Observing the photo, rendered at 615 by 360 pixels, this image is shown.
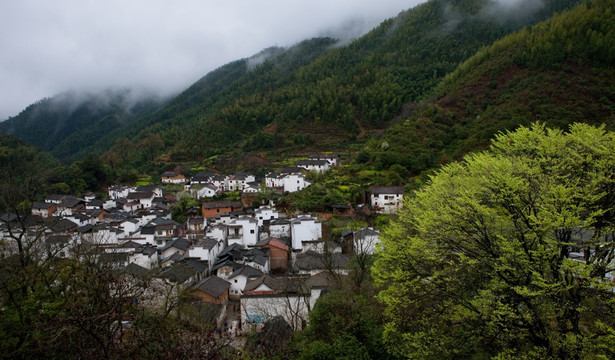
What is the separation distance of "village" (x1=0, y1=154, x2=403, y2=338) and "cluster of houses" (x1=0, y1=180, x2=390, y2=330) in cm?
7

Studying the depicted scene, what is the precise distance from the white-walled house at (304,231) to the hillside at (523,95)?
1627cm

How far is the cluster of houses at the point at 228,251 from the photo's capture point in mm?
16516

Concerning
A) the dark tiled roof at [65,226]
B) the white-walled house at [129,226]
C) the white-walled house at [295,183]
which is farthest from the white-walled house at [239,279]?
the dark tiled roof at [65,226]

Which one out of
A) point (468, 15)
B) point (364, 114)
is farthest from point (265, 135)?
point (468, 15)

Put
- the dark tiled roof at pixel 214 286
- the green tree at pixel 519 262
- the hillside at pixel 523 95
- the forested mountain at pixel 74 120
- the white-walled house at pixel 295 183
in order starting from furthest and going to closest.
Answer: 1. the forested mountain at pixel 74 120
2. the white-walled house at pixel 295 183
3. the hillside at pixel 523 95
4. the dark tiled roof at pixel 214 286
5. the green tree at pixel 519 262

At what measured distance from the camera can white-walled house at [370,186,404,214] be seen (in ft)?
106

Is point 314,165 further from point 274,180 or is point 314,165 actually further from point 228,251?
point 228,251

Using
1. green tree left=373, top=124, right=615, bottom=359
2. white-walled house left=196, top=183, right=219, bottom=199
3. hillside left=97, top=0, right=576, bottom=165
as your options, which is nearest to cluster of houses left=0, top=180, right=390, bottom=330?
green tree left=373, top=124, right=615, bottom=359

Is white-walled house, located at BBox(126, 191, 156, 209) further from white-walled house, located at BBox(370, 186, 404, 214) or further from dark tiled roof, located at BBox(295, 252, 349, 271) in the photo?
white-walled house, located at BBox(370, 186, 404, 214)

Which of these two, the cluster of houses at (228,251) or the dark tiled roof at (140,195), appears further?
the dark tiled roof at (140,195)

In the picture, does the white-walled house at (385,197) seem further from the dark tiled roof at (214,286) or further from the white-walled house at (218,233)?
the dark tiled roof at (214,286)

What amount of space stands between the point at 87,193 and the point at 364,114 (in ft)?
183

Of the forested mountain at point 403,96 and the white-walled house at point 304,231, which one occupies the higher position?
the forested mountain at point 403,96

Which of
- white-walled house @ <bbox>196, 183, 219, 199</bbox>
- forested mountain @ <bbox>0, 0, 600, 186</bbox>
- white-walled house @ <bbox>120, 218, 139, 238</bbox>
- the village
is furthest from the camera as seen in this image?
forested mountain @ <bbox>0, 0, 600, 186</bbox>
